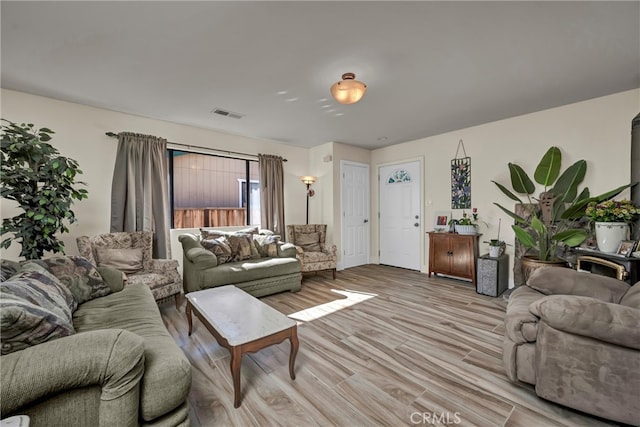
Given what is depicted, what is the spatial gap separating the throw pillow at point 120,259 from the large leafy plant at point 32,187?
40cm

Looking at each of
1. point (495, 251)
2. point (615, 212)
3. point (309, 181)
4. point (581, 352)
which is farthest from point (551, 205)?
point (309, 181)

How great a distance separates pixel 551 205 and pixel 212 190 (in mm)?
4860

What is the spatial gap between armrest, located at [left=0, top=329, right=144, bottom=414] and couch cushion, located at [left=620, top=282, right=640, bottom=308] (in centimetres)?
262

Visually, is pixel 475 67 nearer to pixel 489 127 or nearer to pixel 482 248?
pixel 489 127

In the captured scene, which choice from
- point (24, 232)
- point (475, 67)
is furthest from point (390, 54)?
point (24, 232)

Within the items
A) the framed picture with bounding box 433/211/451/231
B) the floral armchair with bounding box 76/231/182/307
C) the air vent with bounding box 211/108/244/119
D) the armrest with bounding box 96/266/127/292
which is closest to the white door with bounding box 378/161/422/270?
the framed picture with bounding box 433/211/451/231

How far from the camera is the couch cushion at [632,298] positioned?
1.52m

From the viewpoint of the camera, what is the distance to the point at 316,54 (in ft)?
7.25

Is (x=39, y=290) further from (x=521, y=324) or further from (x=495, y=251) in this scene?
(x=495, y=251)

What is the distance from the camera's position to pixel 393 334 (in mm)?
2453

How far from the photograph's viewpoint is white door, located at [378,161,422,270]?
4.93 meters

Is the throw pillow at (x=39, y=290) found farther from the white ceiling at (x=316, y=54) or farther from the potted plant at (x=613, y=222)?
the potted plant at (x=613, y=222)

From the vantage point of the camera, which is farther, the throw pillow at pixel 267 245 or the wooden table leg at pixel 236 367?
the throw pillow at pixel 267 245

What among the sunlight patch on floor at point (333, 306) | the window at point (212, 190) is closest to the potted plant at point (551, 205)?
the sunlight patch on floor at point (333, 306)
